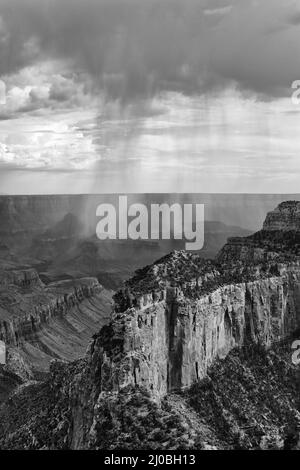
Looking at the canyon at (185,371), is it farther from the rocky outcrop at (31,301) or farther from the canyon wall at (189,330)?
the rocky outcrop at (31,301)

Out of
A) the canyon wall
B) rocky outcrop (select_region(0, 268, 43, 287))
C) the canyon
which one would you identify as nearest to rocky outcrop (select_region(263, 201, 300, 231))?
the canyon

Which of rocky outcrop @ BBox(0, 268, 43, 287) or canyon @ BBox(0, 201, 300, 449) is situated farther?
rocky outcrop @ BBox(0, 268, 43, 287)

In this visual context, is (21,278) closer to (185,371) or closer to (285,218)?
(285,218)

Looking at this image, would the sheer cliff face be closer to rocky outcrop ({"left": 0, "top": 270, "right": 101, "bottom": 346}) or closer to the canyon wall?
the canyon wall

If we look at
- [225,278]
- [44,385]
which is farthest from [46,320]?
[225,278]

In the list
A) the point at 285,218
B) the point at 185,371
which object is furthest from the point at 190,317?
the point at 285,218
